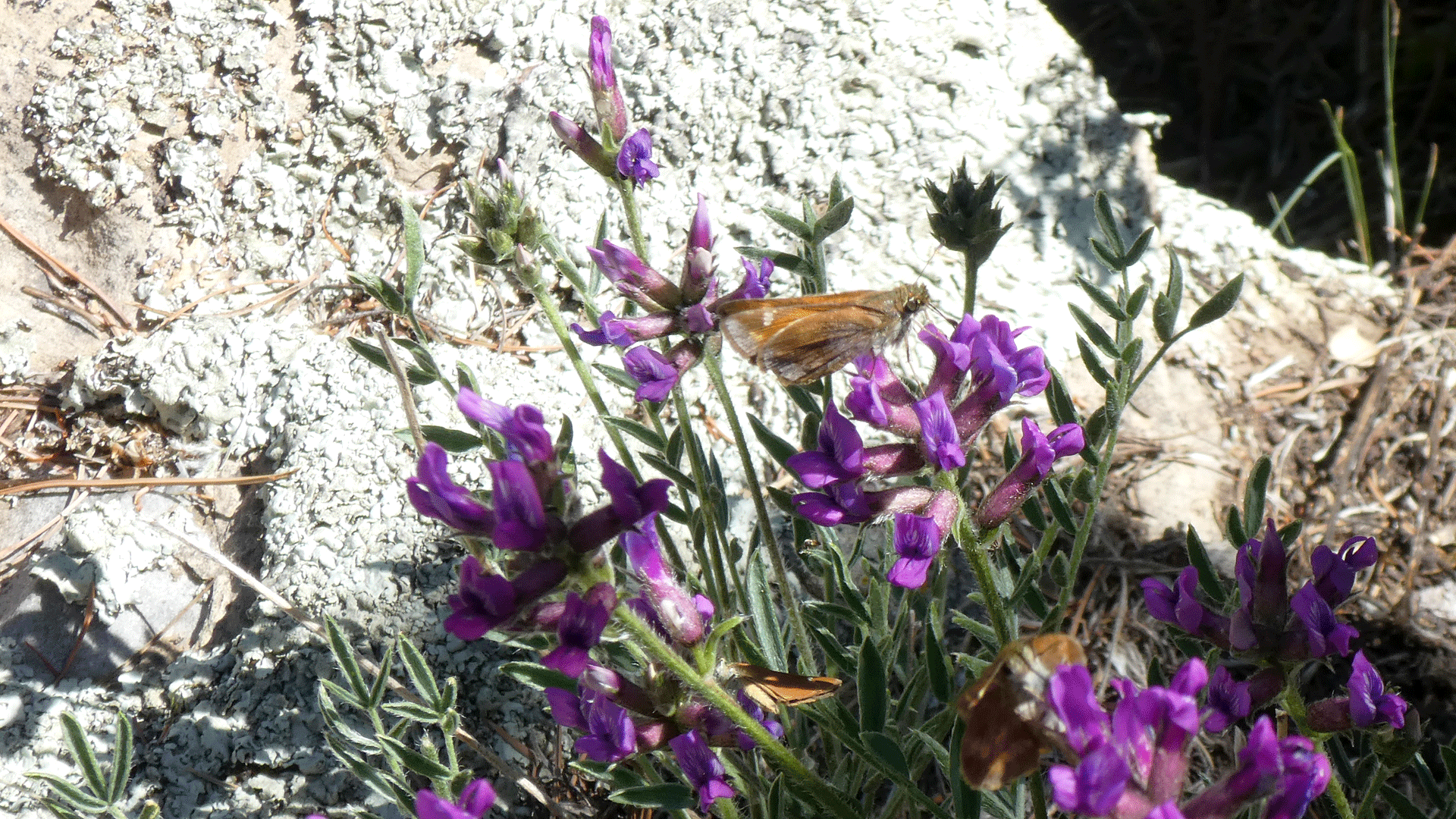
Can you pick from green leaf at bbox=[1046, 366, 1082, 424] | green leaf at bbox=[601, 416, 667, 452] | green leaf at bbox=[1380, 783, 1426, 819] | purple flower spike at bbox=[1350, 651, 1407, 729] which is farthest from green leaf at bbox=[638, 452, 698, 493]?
green leaf at bbox=[1380, 783, 1426, 819]

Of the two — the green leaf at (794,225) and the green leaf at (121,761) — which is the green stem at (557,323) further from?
the green leaf at (121,761)

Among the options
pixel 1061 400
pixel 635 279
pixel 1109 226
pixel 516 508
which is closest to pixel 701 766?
pixel 516 508

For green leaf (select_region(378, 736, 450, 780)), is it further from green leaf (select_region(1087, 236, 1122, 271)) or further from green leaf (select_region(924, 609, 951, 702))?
green leaf (select_region(1087, 236, 1122, 271))

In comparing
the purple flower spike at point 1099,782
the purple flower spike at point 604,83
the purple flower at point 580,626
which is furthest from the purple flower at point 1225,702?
→ the purple flower spike at point 604,83

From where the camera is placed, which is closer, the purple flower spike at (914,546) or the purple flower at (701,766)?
the purple flower spike at (914,546)

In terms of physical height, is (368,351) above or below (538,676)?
above

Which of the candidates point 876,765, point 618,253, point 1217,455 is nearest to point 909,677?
point 876,765

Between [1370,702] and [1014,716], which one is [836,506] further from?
[1370,702]
